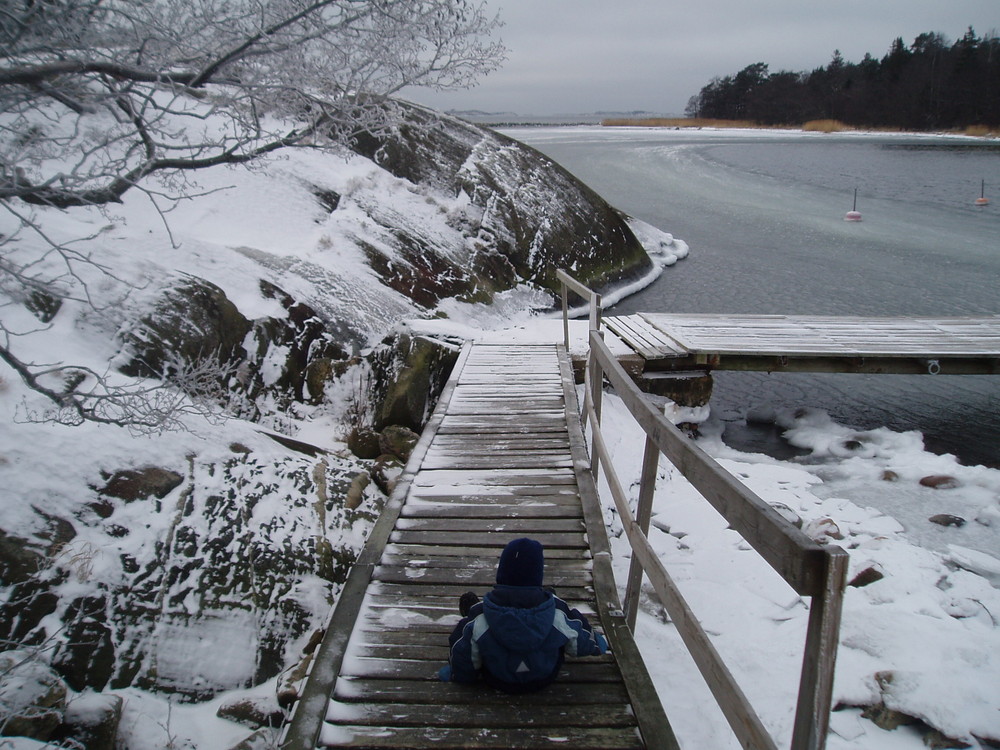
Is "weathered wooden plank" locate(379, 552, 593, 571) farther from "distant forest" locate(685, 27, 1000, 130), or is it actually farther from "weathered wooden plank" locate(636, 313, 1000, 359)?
"distant forest" locate(685, 27, 1000, 130)

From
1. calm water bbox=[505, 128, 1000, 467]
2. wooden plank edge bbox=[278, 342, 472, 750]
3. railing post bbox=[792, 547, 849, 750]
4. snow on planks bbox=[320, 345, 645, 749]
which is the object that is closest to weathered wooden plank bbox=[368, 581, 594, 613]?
snow on planks bbox=[320, 345, 645, 749]

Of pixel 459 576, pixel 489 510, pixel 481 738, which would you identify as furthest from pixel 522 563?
pixel 489 510

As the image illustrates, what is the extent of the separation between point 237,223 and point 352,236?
1.99 m

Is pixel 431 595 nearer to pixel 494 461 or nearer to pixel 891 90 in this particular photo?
pixel 494 461

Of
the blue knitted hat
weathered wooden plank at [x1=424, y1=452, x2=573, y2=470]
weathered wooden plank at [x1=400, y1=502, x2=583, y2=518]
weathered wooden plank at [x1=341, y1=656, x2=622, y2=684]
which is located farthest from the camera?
weathered wooden plank at [x1=424, y1=452, x2=573, y2=470]

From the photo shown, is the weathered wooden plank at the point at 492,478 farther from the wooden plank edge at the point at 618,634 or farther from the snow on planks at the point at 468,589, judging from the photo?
the wooden plank edge at the point at 618,634

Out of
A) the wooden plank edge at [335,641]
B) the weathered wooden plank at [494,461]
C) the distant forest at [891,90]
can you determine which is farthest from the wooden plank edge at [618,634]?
the distant forest at [891,90]

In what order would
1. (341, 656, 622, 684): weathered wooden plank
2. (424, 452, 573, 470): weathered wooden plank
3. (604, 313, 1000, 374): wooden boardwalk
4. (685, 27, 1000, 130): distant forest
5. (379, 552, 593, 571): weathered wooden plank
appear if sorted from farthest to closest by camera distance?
(685, 27, 1000, 130): distant forest
(604, 313, 1000, 374): wooden boardwalk
(424, 452, 573, 470): weathered wooden plank
(379, 552, 593, 571): weathered wooden plank
(341, 656, 622, 684): weathered wooden plank

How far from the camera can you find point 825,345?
955 cm

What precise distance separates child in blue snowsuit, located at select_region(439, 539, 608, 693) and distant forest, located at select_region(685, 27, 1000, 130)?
75241 millimetres

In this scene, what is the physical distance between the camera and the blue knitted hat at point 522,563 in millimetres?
2609

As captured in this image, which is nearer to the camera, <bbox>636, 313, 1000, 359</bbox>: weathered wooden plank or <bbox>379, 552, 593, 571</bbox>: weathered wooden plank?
<bbox>379, 552, 593, 571</bbox>: weathered wooden plank

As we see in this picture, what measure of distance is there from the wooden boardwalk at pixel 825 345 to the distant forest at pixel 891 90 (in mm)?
65213

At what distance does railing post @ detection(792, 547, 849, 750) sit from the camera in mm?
1550
